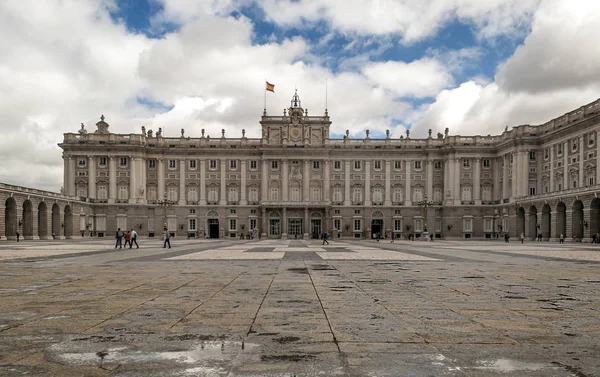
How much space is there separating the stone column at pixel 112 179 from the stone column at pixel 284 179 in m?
26.8

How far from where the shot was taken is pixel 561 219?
2480 inches

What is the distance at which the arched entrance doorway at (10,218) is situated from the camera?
5812 cm

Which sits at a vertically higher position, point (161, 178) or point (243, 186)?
point (161, 178)

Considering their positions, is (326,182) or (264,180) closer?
(264,180)

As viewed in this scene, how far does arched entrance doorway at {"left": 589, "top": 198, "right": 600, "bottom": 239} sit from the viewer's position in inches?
2189

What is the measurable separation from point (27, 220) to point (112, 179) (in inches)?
893

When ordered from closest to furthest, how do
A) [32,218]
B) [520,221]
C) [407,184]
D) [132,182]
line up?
[32,218] → [520,221] → [132,182] → [407,184]

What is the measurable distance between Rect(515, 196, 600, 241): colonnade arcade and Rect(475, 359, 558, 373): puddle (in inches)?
2245

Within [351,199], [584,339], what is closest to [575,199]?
[351,199]

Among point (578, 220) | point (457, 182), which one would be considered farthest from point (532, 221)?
point (457, 182)

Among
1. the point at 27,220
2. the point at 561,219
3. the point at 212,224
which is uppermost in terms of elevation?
the point at 27,220

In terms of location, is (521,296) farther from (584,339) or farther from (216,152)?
(216,152)

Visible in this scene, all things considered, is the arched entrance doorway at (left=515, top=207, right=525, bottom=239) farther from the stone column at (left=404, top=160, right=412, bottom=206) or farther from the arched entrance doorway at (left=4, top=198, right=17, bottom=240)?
the arched entrance doorway at (left=4, top=198, right=17, bottom=240)

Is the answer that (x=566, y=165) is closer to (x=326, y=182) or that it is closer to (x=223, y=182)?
(x=326, y=182)
